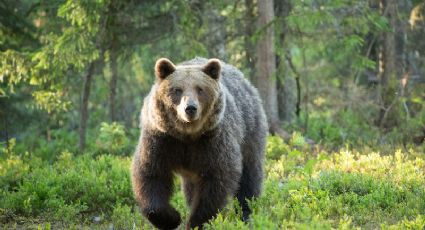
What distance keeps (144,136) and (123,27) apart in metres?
7.15

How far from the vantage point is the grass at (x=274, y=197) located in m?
6.55

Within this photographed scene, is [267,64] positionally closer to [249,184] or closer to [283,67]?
[283,67]

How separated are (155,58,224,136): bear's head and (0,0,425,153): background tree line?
15.7 feet

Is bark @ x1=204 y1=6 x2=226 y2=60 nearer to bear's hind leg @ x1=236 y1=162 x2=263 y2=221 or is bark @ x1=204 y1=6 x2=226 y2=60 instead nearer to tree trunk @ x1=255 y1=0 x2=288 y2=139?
tree trunk @ x1=255 y1=0 x2=288 y2=139

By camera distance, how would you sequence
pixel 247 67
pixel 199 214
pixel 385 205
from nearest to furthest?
pixel 199 214, pixel 385 205, pixel 247 67

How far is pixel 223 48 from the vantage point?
48.6ft

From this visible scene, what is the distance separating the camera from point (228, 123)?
675cm

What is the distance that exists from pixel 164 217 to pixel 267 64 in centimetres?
697

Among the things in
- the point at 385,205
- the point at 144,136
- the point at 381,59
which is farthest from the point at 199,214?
the point at 381,59

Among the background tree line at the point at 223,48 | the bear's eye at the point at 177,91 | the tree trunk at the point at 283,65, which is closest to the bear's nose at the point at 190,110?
the bear's eye at the point at 177,91

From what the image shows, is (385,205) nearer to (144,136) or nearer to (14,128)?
(144,136)

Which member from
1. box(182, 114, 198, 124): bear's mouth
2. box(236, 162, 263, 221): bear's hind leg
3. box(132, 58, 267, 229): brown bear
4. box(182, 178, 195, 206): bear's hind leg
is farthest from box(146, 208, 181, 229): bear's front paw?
box(236, 162, 263, 221): bear's hind leg

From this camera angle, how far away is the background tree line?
38.6 ft

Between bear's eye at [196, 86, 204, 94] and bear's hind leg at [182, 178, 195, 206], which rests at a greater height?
bear's eye at [196, 86, 204, 94]
